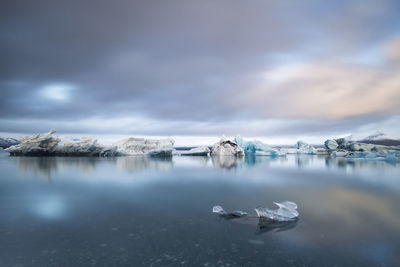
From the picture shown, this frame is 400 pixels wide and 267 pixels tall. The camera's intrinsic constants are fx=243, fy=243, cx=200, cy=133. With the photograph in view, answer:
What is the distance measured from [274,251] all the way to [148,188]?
20.5 ft

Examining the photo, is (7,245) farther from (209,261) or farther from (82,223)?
(209,261)

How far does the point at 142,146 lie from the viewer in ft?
116

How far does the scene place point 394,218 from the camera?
526 cm

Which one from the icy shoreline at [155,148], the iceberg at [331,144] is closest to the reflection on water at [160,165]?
the icy shoreline at [155,148]

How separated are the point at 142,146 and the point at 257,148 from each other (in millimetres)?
17828

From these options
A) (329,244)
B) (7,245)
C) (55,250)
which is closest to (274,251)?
(329,244)

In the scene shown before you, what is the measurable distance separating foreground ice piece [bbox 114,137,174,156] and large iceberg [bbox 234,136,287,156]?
38.3ft

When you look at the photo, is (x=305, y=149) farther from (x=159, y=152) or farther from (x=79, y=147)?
(x=79, y=147)

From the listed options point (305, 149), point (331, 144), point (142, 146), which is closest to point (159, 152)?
point (142, 146)

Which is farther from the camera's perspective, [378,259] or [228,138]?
[228,138]

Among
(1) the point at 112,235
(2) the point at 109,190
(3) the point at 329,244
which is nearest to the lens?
(3) the point at 329,244

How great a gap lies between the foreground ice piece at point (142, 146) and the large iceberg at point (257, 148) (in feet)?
38.3

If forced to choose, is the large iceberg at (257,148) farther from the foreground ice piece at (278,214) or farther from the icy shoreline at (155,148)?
the foreground ice piece at (278,214)

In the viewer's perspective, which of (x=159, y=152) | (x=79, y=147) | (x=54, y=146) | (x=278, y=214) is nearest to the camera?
(x=278, y=214)
